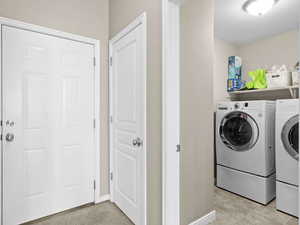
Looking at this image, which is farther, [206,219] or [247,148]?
[247,148]

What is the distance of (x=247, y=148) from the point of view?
2246 mm

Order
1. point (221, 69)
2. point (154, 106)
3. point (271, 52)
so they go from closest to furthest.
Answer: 1. point (154, 106)
2. point (271, 52)
3. point (221, 69)

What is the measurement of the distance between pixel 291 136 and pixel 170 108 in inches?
62.0

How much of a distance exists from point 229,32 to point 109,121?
249 centimetres

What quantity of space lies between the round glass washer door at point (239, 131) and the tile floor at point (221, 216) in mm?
714

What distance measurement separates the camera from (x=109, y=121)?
222 centimetres

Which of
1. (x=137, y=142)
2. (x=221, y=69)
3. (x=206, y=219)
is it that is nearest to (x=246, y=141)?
(x=206, y=219)

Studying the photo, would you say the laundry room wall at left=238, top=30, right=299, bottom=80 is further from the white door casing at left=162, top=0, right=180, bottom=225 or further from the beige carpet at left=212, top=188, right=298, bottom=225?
the white door casing at left=162, top=0, right=180, bottom=225

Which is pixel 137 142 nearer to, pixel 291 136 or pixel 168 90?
pixel 168 90

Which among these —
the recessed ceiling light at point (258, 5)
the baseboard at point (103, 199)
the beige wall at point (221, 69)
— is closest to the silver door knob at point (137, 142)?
the baseboard at point (103, 199)

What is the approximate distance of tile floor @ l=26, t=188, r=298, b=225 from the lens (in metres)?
1.80

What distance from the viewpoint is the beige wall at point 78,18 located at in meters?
1.73

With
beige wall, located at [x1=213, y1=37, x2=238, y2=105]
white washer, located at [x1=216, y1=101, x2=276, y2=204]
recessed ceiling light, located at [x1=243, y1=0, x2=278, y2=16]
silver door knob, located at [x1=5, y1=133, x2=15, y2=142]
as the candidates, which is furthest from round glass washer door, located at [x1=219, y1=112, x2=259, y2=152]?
silver door knob, located at [x1=5, y1=133, x2=15, y2=142]

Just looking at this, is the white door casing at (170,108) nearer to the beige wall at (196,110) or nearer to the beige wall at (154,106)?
the beige wall at (154,106)
